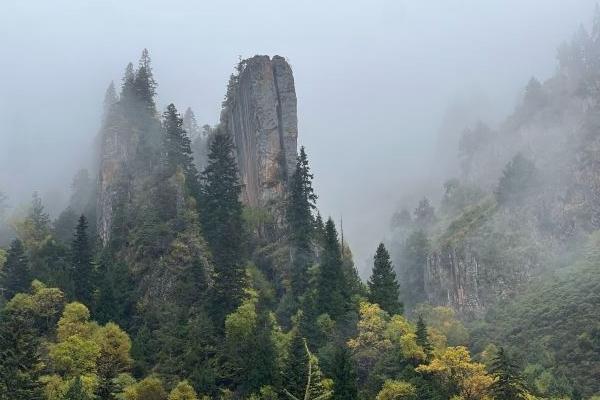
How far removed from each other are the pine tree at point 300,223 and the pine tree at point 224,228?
7059 millimetres

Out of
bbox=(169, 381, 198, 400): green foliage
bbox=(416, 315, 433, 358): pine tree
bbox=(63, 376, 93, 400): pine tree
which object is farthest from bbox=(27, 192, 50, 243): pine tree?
bbox=(416, 315, 433, 358): pine tree

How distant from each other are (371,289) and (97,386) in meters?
37.9

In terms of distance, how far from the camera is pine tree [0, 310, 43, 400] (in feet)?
195

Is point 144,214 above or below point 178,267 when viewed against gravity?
above

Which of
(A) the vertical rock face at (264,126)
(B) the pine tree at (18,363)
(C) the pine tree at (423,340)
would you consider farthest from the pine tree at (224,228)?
(B) the pine tree at (18,363)

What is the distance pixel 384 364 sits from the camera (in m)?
71.4

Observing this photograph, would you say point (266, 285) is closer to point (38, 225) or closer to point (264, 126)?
point (264, 126)

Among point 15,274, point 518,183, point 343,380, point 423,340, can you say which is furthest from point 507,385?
point 518,183

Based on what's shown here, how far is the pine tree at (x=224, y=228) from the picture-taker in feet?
269

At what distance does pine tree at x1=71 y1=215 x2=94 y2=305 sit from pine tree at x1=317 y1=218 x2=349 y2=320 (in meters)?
26.8

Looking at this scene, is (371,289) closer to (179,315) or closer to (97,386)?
(179,315)

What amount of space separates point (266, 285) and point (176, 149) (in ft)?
89.2

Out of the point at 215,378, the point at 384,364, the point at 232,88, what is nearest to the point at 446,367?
the point at 384,364

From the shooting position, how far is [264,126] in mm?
112125
